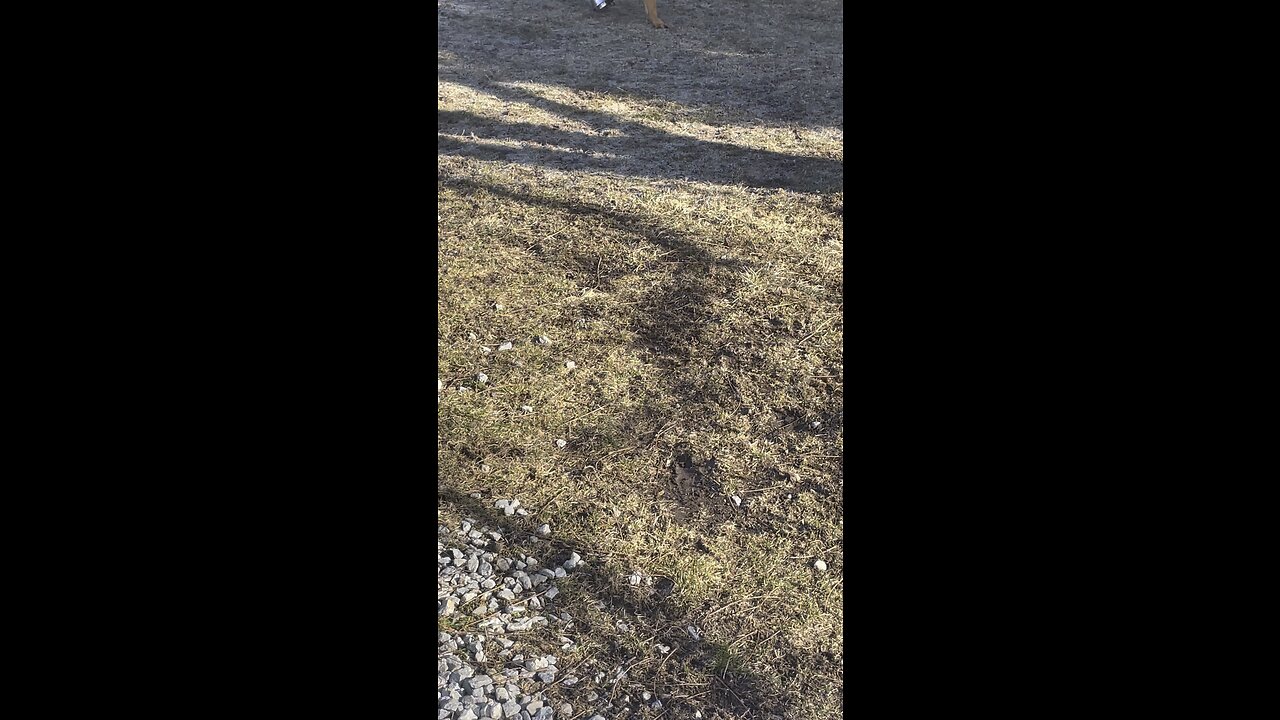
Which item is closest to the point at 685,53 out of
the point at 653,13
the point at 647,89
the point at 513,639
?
the point at 653,13

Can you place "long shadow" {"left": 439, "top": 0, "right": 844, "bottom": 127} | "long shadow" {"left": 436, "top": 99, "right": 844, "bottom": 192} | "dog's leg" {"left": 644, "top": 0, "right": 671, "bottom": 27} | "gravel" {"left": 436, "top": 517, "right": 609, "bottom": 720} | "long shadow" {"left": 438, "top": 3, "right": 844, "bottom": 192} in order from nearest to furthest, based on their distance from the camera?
1. "gravel" {"left": 436, "top": 517, "right": 609, "bottom": 720}
2. "long shadow" {"left": 436, "top": 99, "right": 844, "bottom": 192}
3. "long shadow" {"left": 438, "top": 3, "right": 844, "bottom": 192}
4. "long shadow" {"left": 439, "top": 0, "right": 844, "bottom": 127}
5. "dog's leg" {"left": 644, "top": 0, "right": 671, "bottom": 27}

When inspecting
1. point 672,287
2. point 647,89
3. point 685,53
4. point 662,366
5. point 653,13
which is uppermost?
point 653,13

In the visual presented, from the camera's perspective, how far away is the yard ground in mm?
2713

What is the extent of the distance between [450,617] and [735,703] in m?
0.82

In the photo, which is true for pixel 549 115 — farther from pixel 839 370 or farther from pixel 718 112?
pixel 839 370

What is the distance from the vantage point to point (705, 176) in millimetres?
5949

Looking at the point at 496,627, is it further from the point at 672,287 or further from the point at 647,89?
the point at 647,89

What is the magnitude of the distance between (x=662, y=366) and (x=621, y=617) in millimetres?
1421

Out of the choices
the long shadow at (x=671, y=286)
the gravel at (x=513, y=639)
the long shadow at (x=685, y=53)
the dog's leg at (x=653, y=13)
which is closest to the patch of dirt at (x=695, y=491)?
the gravel at (x=513, y=639)

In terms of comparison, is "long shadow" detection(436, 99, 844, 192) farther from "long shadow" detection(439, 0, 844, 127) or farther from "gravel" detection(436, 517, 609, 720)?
"gravel" detection(436, 517, 609, 720)

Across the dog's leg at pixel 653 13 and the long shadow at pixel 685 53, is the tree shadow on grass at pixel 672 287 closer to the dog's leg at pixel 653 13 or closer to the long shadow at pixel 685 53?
the long shadow at pixel 685 53

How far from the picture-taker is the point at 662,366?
3984 mm

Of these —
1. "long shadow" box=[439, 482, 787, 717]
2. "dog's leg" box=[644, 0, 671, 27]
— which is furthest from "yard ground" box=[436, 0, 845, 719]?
"dog's leg" box=[644, 0, 671, 27]
